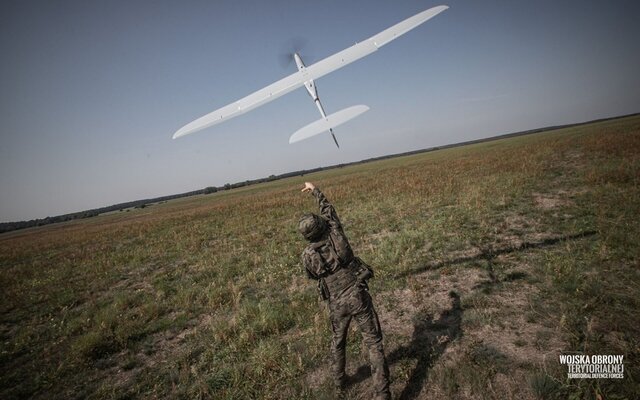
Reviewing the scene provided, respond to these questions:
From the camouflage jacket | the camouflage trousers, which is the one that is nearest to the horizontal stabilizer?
the camouflage jacket

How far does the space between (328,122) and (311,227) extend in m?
4.32

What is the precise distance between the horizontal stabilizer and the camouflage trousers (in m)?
4.25

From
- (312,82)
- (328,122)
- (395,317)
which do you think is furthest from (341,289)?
(312,82)

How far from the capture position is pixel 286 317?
5.59 m

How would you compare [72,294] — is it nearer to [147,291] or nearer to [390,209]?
[147,291]

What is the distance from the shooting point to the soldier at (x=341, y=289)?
10.5 ft

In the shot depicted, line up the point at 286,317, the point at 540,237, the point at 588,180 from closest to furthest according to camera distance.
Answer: the point at 286,317 → the point at 540,237 → the point at 588,180

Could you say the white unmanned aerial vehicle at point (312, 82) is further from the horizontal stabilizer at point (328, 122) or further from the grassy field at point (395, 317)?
the grassy field at point (395, 317)

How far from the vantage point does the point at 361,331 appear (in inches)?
128

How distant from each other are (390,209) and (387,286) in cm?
884

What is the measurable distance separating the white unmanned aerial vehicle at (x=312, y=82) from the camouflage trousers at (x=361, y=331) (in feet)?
15.1

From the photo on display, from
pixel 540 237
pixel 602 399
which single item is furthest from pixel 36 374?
pixel 540 237

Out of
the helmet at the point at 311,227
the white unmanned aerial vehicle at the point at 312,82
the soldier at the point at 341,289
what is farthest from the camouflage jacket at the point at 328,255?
the white unmanned aerial vehicle at the point at 312,82

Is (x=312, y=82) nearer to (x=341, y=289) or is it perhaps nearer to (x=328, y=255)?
(x=328, y=255)
